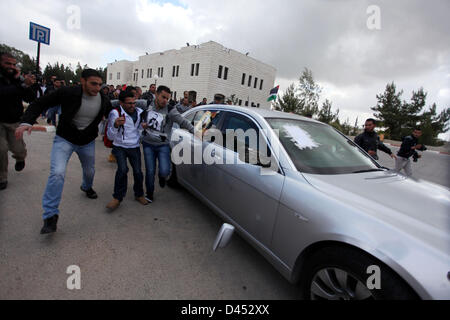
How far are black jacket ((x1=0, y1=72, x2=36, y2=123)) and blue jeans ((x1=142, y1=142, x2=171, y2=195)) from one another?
177 centimetres

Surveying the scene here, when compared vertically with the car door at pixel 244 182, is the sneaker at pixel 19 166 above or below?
below

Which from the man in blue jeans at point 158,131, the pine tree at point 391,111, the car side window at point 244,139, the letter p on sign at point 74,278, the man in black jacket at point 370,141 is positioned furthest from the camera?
the pine tree at point 391,111

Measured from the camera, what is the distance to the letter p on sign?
6.20 feet

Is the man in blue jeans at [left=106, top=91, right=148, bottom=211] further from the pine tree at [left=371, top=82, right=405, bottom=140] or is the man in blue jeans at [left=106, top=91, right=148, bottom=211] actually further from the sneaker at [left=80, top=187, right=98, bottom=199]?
the pine tree at [left=371, top=82, right=405, bottom=140]

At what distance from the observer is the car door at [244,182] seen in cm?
204

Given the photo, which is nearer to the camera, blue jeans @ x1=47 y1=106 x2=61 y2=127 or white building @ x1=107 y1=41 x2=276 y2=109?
blue jeans @ x1=47 y1=106 x2=61 y2=127

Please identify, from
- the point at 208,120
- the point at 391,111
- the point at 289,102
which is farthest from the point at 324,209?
the point at 391,111

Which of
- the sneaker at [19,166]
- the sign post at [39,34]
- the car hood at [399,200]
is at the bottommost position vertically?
the sneaker at [19,166]

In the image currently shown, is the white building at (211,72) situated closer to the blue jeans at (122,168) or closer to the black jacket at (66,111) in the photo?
the blue jeans at (122,168)

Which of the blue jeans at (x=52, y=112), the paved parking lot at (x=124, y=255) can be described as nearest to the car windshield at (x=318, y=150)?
the paved parking lot at (x=124, y=255)

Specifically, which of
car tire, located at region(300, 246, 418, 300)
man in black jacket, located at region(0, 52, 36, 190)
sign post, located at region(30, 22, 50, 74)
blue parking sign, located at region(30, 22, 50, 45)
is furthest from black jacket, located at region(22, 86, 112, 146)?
blue parking sign, located at region(30, 22, 50, 45)

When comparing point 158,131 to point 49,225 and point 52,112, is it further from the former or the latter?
point 52,112

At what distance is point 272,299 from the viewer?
200 centimetres

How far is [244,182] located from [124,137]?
194 centimetres
